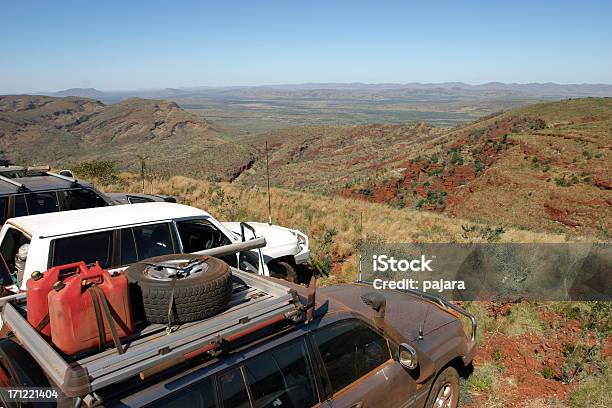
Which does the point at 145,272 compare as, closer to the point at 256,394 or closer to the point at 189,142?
the point at 256,394

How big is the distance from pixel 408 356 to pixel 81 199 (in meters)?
7.32

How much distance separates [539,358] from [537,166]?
1029 inches

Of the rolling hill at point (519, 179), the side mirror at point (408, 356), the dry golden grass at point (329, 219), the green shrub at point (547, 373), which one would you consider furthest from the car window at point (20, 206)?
the rolling hill at point (519, 179)

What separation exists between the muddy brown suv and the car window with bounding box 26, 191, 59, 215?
534cm

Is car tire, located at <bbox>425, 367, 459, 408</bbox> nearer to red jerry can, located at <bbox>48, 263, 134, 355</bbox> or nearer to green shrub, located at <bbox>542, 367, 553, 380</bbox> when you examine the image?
green shrub, located at <bbox>542, 367, 553, 380</bbox>

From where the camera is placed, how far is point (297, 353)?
10.7ft

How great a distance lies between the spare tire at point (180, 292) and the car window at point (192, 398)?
0.53 meters

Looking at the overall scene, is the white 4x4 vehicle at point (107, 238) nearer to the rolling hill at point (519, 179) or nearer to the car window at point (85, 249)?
the car window at point (85, 249)

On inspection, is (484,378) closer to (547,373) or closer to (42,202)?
(547,373)

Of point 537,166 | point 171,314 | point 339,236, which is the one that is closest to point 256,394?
point 171,314

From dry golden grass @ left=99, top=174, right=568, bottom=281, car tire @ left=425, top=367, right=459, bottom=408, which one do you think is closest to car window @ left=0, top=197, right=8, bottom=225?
dry golden grass @ left=99, top=174, right=568, bottom=281

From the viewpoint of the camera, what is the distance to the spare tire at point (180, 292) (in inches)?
120

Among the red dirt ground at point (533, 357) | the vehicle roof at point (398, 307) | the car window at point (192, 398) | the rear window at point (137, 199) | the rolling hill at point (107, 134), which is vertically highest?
the car window at point (192, 398)

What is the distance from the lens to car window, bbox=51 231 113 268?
5.09 m
